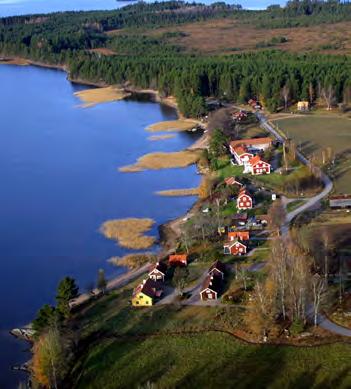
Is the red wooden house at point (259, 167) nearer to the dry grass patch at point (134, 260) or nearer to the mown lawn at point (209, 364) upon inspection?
the dry grass patch at point (134, 260)

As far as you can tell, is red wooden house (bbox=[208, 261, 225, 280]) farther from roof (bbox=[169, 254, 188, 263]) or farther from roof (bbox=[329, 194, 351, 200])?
roof (bbox=[329, 194, 351, 200])

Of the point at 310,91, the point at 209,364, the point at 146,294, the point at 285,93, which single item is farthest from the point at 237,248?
the point at 310,91

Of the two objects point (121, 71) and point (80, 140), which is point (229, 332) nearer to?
point (80, 140)

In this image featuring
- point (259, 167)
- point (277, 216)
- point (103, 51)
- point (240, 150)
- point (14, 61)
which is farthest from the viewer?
point (14, 61)

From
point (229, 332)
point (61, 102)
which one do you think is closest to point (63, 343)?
point (229, 332)

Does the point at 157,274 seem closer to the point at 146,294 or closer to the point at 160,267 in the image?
the point at 160,267

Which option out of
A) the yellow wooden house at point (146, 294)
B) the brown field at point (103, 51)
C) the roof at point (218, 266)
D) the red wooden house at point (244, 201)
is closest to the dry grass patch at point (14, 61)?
the brown field at point (103, 51)
